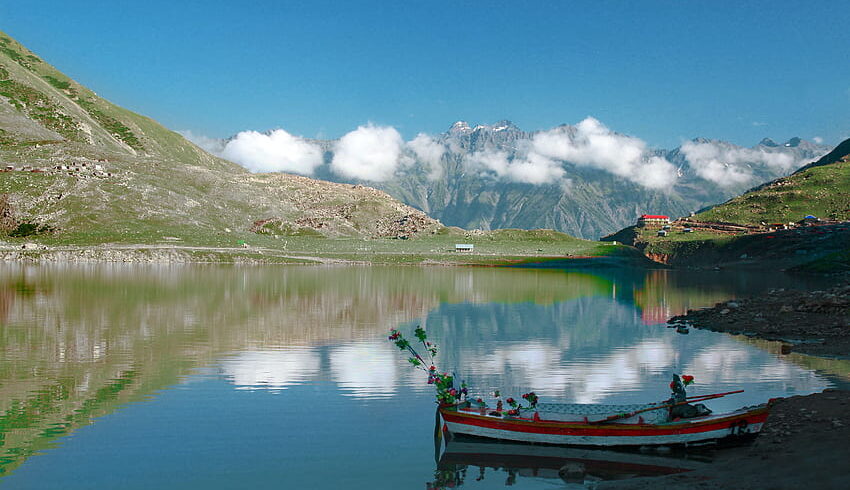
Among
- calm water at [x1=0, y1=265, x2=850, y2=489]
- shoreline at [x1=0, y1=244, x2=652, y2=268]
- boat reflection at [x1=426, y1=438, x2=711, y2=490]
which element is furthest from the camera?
shoreline at [x1=0, y1=244, x2=652, y2=268]

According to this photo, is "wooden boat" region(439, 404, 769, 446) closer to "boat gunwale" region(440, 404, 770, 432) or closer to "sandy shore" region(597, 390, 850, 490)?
"boat gunwale" region(440, 404, 770, 432)

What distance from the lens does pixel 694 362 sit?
41375mm

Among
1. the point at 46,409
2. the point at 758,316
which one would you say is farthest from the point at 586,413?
the point at 758,316

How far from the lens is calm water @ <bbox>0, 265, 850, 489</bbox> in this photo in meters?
22.5

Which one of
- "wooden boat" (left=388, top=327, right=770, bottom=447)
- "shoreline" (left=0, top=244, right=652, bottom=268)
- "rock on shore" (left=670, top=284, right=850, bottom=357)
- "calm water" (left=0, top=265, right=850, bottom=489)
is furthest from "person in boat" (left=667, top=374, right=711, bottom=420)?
"shoreline" (left=0, top=244, right=652, bottom=268)

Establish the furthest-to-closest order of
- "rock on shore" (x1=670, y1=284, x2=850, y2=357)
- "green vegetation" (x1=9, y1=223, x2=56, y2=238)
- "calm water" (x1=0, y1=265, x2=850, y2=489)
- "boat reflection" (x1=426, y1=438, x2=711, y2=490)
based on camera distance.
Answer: "green vegetation" (x1=9, y1=223, x2=56, y2=238) < "rock on shore" (x1=670, y1=284, x2=850, y2=357) < "calm water" (x1=0, y1=265, x2=850, y2=489) < "boat reflection" (x1=426, y1=438, x2=711, y2=490)

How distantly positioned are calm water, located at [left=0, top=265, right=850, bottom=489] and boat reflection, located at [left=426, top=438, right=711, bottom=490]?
0.16 metres

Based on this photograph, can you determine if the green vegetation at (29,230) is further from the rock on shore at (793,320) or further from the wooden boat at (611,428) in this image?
the wooden boat at (611,428)

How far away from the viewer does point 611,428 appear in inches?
921

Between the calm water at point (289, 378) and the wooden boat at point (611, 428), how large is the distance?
1448 millimetres

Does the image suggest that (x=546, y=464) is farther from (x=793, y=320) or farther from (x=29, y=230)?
(x=29, y=230)

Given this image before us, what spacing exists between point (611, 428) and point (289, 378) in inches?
737

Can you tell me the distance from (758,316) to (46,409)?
181ft

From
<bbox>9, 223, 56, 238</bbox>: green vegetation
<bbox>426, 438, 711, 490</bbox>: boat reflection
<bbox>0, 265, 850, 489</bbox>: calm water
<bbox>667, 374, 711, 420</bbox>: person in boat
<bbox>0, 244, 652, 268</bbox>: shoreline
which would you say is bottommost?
<bbox>426, 438, 711, 490</bbox>: boat reflection
